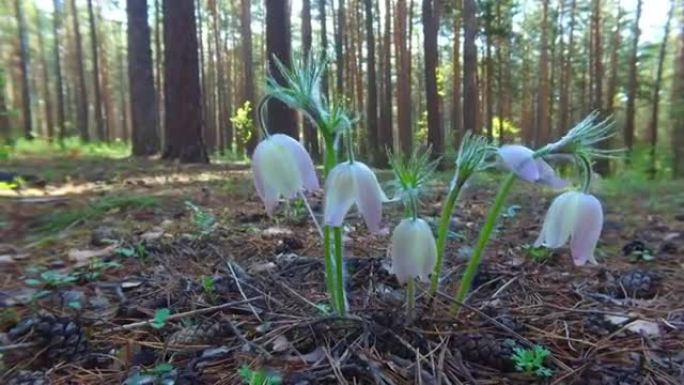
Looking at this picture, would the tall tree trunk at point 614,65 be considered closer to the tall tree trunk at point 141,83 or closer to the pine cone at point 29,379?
the tall tree trunk at point 141,83

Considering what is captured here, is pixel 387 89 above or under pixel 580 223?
above

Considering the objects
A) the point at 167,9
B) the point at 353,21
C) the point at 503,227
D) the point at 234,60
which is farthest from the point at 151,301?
the point at 234,60

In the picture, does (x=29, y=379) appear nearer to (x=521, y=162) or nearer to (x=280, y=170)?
(x=280, y=170)

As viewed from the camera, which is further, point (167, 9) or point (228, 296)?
point (167, 9)

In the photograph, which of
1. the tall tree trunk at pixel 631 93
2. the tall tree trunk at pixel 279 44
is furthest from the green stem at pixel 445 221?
the tall tree trunk at pixel 631 93

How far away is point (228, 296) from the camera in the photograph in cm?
183

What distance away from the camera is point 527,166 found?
1310 millimetres

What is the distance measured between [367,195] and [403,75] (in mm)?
18710

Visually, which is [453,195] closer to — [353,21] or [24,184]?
[24,184]

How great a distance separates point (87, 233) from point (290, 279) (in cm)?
139

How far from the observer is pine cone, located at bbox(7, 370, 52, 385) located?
1.36m

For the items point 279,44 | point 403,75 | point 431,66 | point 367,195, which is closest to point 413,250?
point 367,195

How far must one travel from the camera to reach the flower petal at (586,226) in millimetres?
1305

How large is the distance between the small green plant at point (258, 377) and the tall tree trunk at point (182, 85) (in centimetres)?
711
